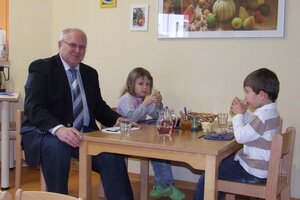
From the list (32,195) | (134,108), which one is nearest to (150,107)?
(134,108)

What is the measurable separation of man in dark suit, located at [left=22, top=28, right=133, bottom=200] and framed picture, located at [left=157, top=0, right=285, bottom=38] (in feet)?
3.31

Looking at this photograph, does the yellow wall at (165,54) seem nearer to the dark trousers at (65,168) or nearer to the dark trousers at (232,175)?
the dark trousers at (232,175)

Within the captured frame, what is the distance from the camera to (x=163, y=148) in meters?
1.82

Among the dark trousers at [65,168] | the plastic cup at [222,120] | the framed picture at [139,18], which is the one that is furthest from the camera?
the framed picture at [139,18]

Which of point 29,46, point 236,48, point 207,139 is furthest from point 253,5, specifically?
point 29,46

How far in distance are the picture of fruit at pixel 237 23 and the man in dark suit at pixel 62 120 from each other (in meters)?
1.19

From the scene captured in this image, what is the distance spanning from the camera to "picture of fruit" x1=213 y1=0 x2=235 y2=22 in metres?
3.04

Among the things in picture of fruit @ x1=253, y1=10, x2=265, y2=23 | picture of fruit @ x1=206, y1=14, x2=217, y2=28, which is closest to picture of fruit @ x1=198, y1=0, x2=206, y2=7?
picture of fruit @ x1=206, y1=14, x2=217, y2=28

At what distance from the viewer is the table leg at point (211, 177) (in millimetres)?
1747

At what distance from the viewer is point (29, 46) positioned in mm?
3918

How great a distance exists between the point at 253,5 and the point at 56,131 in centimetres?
177

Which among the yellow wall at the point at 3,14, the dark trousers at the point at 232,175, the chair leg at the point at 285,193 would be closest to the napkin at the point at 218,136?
the dark trousers at the point at 232,175

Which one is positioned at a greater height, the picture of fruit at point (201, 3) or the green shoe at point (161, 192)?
the picture of fruit at point (201, 3)

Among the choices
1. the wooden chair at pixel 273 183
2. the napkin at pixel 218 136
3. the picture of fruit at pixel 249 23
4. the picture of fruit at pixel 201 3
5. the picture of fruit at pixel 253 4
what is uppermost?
the picture of fruit at pixel 201 3
